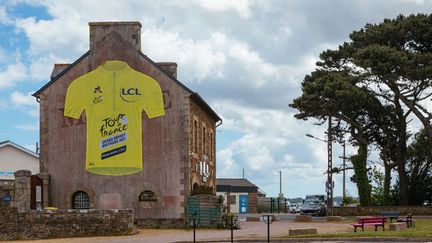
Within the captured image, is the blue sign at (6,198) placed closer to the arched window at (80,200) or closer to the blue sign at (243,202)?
the arched window at (80,200)

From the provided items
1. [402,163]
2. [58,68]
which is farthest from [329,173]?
[58,68]

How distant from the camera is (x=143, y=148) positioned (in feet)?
126

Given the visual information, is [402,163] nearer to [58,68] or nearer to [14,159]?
[58,68]

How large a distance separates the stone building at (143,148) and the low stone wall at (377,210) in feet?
59.9

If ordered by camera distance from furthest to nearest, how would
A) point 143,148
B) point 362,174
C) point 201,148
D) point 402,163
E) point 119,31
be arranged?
point 362,174
point 402,163
point 201,148
point 119,31
point 143,148

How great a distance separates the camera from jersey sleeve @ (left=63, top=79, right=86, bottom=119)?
38969 mm

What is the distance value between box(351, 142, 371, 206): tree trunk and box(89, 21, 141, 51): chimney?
2293 centimetres

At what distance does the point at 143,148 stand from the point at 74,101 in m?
4.47

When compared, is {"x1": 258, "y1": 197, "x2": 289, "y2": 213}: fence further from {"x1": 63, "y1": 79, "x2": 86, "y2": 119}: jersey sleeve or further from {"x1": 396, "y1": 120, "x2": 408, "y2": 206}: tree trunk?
{"x1": 63, "y1": 79, "x2": 86, "y2": 119}: jersey sleeve

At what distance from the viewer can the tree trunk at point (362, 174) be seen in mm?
55531

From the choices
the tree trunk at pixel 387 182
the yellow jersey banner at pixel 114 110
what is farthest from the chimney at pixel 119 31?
the tree trunk at pixel 387 182

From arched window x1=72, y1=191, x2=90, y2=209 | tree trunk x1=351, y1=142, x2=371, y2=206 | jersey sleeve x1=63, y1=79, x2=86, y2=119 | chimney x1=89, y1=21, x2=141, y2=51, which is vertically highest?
chimney x1=89, y1=21, x2=141, y2=51

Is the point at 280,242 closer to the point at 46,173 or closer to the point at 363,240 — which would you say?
the point at 363,240

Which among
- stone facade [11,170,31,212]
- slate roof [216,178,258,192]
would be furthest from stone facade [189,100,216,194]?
slate roof [216,178,258,192]
